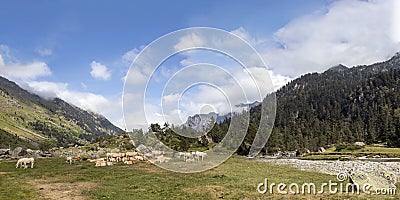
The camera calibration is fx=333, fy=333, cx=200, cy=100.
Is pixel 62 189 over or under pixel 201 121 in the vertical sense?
under

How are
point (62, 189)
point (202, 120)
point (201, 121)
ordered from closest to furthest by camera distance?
1. point (62, 189)
2. point (201, 121)
3. point (202, 120)

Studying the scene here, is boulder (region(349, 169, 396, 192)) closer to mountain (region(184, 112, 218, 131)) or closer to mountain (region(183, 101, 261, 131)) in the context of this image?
mountain (region(183, 101, 261, 131))

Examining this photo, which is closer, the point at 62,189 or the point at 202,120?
the point at 62,189

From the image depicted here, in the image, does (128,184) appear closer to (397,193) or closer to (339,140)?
(397,193)

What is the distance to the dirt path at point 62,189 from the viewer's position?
23.2 metres

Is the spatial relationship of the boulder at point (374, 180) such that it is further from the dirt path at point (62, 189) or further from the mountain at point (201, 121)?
the dirt path at point (62, 189)

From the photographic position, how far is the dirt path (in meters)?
23.2

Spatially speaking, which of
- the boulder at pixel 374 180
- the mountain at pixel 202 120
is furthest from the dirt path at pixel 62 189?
the boulder at pixel 374 180

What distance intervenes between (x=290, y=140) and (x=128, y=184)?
108 metres

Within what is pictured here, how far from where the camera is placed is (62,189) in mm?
26328

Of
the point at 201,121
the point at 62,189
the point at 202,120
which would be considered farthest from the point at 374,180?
the point at 62,189

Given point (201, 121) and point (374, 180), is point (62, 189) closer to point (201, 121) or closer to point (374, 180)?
point (201, 121)

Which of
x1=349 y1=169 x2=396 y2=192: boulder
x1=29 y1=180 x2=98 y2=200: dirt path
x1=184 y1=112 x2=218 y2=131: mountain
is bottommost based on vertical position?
x1=29 y1=180 x2=98 y2=200: dirt path

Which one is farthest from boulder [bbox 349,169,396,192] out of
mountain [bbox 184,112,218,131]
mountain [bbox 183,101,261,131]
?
mountain [bbox 184,112,218,131]
